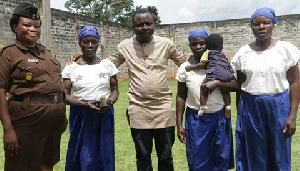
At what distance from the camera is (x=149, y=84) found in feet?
10.2

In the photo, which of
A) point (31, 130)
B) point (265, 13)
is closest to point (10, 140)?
point (31, 130)

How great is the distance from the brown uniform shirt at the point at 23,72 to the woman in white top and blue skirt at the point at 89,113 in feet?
1.67

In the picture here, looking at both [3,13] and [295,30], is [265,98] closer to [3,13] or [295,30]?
[3,13]

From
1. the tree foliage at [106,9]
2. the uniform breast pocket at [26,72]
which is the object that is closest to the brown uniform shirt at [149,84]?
the uniform breast pocket at [26,72]

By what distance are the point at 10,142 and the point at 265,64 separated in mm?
1924

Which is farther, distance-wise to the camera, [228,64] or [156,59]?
[156,59]

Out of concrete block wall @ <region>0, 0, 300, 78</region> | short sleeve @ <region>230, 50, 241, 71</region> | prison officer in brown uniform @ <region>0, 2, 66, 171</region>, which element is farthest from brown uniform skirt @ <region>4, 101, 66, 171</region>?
concrete block wall @ <region>0, 0, 300, 78</region>

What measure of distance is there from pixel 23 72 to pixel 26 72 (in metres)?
0.02

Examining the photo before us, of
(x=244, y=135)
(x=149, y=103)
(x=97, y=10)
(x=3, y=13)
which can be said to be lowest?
(x=244, y=135)

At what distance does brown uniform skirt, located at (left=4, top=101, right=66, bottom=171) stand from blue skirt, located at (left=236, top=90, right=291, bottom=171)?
1.46 meters

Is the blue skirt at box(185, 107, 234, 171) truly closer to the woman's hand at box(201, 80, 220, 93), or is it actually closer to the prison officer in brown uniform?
the woman's hand at box(201, 80, 220, 93)

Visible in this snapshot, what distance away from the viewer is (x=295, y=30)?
18.3 meters

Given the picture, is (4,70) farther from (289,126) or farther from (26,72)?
(289,126)

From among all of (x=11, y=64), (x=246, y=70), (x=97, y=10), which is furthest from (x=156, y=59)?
(x=97, y=10)
